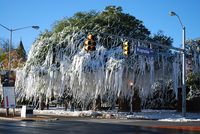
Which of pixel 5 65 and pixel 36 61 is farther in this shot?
pixel 5 65

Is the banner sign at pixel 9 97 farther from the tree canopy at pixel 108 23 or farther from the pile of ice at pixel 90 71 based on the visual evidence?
the tree canopy at pixel 108 23

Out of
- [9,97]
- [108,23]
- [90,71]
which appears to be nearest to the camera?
[9,97]

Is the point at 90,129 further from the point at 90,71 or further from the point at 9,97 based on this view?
the point at 9,97

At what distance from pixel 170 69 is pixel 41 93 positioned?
13.2 meters

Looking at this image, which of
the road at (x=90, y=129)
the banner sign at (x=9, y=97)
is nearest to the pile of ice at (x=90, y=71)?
the banner sign at (x=9, y=97)

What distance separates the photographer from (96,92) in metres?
38.2

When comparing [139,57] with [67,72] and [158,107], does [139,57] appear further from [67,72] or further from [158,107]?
[158,107]

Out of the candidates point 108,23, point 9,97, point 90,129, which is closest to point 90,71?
point 9,97

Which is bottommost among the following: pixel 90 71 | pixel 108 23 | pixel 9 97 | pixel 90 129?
pixel 90 129

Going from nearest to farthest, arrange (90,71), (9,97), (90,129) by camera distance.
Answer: (90,129)
(9,97)
(90,71)

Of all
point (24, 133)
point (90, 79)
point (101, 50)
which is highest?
point (101, 50)

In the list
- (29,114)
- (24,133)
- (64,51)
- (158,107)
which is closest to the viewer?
(24,133)

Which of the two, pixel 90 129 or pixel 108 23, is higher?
pixel 108 23

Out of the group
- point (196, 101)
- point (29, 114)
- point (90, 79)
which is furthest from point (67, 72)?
point (196, 101)
